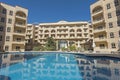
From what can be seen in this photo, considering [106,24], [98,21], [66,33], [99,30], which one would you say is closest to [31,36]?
[66,33]

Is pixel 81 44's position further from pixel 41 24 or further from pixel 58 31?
pixel 41 24

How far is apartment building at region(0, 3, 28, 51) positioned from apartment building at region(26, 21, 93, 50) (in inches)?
533

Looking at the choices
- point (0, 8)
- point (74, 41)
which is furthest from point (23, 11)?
point (74, 41)

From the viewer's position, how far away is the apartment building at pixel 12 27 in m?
35.1

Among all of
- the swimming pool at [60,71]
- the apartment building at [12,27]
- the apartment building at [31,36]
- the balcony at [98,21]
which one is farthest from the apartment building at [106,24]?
the apartment building at [31,36]

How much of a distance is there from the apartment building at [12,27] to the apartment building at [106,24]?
23647mm

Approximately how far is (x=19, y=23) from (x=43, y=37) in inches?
599

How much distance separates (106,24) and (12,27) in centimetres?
2752

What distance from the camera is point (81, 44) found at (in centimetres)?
5031

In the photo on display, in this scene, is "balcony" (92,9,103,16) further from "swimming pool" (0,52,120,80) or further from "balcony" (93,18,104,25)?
"swimming pool" (0,52,120,80)

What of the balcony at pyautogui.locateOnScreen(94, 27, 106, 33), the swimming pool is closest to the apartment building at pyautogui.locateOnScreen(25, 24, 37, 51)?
the balcony at pyautogui.locateOnScreen(94, 27, 106, 33)

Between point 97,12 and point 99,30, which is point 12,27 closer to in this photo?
point 99,30

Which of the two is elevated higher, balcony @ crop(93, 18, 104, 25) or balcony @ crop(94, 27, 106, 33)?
balcony @ crop(93, 18, 104, 25)

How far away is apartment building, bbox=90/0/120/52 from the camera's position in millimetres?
28656
